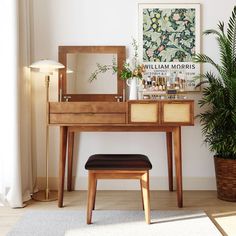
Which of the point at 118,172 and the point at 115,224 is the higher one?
the point at 118,172

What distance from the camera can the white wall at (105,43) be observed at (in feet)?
11.5

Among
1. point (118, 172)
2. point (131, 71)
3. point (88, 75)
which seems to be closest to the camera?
point (118, 172)

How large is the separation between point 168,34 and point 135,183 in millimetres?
1461

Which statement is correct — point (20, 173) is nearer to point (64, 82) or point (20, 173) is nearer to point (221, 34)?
point (64, 82)

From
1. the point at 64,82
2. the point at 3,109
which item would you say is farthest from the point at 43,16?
the point at 3,109

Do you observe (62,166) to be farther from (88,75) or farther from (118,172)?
(88,75)

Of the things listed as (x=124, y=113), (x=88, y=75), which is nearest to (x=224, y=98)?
(x=124, y=113)

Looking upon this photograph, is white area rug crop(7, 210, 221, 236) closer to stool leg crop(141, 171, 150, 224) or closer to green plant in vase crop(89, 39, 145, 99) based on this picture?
stool leg crop(141, 171, 150, 224)

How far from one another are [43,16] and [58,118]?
3.80 ft

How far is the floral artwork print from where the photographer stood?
3469 mm

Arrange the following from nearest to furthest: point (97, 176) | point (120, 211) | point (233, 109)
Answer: point (97, 176), point (120, 211), point (233, 109)

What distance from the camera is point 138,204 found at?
311 centimetres

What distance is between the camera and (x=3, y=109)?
3.04 m

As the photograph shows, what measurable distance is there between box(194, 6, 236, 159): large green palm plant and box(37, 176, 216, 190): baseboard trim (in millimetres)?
406
